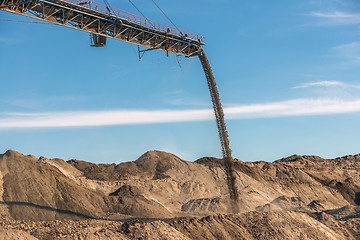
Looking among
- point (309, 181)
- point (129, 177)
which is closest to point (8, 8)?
point (129, 177)

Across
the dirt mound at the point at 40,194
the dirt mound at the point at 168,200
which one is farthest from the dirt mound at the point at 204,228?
the dirt mound at the point at 40,194

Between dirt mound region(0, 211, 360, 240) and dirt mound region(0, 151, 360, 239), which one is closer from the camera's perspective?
dirt mound region(0, 211, 360, 240)

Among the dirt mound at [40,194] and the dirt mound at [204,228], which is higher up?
the dirt mound at [40,194]

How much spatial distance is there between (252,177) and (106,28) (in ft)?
144

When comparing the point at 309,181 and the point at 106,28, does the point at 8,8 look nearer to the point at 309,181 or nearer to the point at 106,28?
the point at 106,28

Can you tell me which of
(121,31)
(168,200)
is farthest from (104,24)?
(168,200)

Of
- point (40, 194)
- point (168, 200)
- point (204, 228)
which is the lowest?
point (204, 228)

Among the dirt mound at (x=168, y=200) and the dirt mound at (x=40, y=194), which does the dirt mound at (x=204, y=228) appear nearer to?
the dirt mound at (x=168, y=200)

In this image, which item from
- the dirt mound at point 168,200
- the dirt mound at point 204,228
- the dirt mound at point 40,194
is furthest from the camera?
the dirt mound at point 40,194

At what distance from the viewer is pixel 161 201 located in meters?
63.7

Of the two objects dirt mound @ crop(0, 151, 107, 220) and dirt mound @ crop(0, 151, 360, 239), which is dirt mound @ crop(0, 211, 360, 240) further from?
dirt mound @ crop(0, 151, 107, 220)

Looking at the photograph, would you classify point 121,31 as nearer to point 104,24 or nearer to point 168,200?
point 104,24

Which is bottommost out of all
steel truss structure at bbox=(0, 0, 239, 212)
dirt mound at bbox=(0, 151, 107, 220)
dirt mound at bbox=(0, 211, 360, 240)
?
dirt mound at bbox=(0, 211, 360, 240)

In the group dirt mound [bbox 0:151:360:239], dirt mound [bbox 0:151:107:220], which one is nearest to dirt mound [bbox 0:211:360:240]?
dirt mound [bbox 0:151:360:239]
